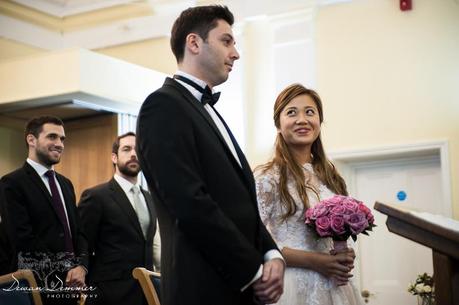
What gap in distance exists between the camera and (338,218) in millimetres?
2807

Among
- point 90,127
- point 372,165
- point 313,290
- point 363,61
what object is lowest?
point 313,290

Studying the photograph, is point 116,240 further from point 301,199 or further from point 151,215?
point 301,199

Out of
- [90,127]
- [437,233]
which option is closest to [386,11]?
[90,127]

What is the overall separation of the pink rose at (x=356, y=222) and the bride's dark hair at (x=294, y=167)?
0.78ft

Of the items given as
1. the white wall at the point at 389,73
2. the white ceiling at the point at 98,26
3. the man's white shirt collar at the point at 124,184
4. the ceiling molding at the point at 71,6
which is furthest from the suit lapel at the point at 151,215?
the ceiling molding at the point at 71,6

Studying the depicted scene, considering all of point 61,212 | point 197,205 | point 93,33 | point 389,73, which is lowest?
point 197,205

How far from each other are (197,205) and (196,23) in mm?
703

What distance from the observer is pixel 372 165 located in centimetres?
787

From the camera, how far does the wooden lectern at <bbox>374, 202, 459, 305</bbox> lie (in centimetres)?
214

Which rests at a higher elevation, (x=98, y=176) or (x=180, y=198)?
(x=98, y=176)

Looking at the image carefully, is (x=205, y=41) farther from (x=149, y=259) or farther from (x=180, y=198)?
(x=149, y=259)

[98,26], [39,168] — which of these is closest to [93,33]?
[98,26]

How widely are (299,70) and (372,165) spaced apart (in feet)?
4.28

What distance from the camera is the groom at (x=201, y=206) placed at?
2039 millimetres
